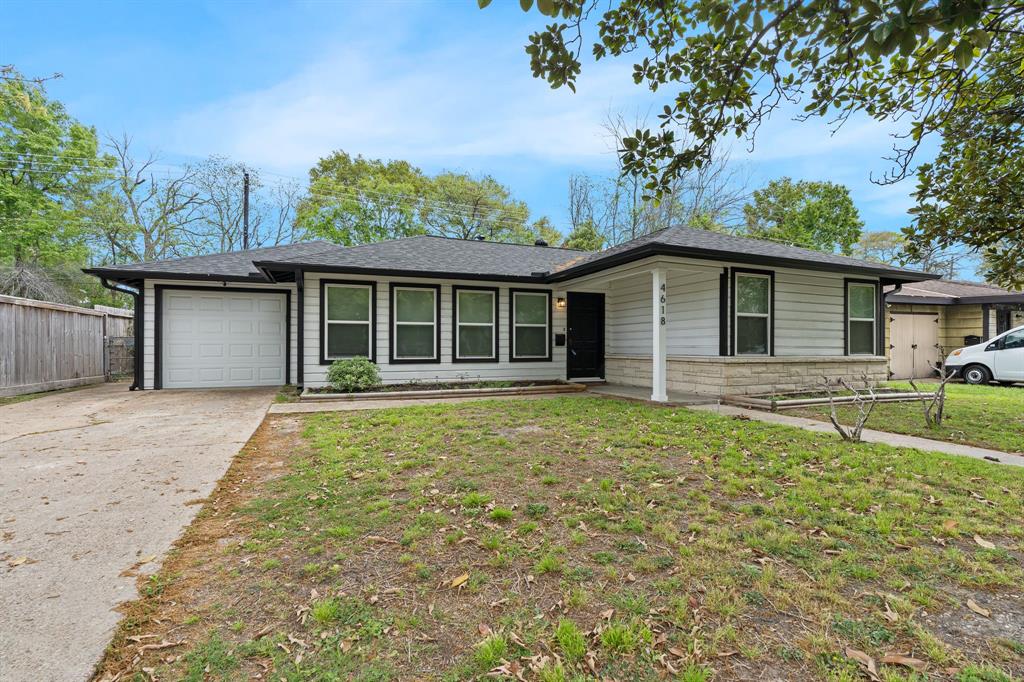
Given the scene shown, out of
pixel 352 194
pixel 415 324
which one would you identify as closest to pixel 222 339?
pixel 415 324

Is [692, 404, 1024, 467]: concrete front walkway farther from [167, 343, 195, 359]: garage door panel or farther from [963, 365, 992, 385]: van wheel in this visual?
[167, 343, 195, 359]: garage door panel

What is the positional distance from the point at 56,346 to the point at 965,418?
54.5 feet

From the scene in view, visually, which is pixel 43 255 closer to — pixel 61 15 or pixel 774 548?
pixel 61 15

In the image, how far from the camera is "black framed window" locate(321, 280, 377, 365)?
30.5 ft

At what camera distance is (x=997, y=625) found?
1960 millimetres

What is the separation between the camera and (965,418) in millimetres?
6477

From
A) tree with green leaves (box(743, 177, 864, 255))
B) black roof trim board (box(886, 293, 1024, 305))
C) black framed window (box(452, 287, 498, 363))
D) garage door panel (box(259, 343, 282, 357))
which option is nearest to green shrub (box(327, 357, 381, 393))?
black framed window (box(452, 287, 498, 363))

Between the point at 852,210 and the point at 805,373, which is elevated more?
the point at 852,210

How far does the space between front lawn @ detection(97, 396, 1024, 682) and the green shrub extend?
4.37m

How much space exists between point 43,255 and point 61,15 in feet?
28.8

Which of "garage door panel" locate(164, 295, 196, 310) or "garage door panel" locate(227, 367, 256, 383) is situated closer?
"garage door panel" locate(164, 295, 196, 310)

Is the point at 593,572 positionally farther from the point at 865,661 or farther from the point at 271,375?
the point at 271,375

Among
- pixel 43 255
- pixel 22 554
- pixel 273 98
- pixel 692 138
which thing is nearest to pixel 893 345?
pixel 692 138

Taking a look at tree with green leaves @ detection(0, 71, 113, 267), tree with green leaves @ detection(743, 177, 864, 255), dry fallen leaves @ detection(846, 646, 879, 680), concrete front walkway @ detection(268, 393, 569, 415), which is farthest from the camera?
tree with green leaves @ detection(743, 177, 864, 255)
